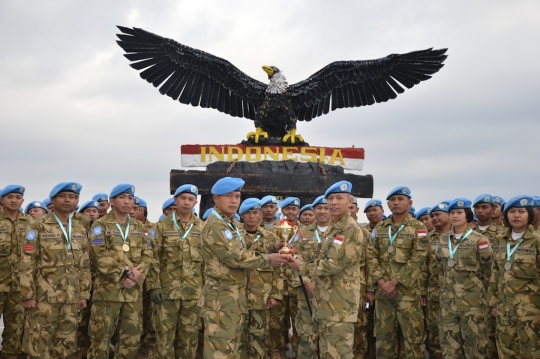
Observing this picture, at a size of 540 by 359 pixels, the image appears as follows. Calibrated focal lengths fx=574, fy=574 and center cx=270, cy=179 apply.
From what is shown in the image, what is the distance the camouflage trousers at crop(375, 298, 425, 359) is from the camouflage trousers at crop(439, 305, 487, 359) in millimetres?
372

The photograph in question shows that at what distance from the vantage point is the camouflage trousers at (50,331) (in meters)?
5.75

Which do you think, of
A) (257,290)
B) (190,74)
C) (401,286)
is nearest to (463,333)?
(401,286)

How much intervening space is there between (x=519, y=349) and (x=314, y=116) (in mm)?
8149

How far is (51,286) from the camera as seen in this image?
5.88 metres

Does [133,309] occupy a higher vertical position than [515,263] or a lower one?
lower

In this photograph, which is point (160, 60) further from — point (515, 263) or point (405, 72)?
point (515, 263)

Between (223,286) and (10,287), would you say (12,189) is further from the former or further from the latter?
(223,286)

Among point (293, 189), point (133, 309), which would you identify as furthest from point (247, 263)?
point (293, 189)

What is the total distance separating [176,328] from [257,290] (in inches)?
47.8

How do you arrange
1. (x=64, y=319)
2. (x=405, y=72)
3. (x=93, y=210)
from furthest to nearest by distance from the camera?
(x=405, y=72) < (x=93, y=210) < (x=64, y=319)

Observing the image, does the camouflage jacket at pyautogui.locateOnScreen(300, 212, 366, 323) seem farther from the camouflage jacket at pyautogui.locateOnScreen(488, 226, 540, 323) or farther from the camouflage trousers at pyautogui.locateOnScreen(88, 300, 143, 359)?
the camouflage trousers at pyautogui.locateOnScreen(88, 300, 143, 359)

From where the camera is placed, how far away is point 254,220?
20.8ft

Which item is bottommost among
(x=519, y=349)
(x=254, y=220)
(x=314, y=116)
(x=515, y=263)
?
(x=519, y=349)

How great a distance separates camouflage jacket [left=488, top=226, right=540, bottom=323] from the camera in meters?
5.52
